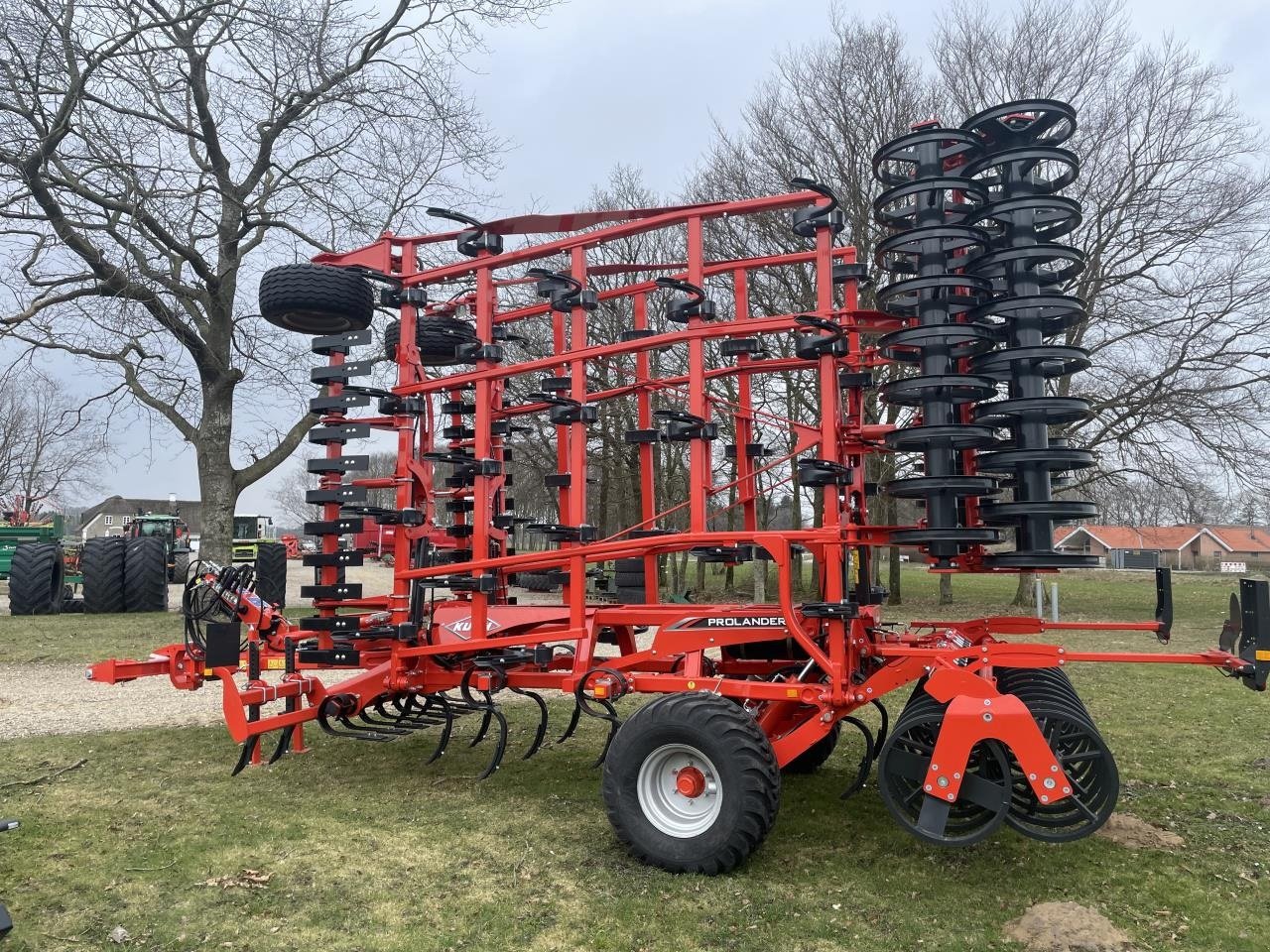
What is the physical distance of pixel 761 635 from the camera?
198 inches

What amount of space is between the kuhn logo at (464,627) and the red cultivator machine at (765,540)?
0.02 m

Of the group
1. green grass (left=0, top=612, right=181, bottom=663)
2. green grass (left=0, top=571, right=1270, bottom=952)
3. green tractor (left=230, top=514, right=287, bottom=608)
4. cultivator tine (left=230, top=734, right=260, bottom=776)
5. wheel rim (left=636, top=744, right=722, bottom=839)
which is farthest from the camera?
green tractor (left=230, top=514, right=287, bottom=608)

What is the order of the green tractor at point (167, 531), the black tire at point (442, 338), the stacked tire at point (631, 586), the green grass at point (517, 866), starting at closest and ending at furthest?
1. the green grass at point (517, 866)
2. the black tire at point (442, 338)
3. the stacked tire at point (631, 586)
4. the green tractor at point (167, 531)

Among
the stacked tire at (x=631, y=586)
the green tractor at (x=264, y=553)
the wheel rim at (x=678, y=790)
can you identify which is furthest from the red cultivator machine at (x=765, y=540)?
the stacked tire at (x=631, y=586)

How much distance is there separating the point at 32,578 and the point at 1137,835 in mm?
18117

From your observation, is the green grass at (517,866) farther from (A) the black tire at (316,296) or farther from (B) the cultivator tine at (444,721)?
(A) the black tire at (316,296)

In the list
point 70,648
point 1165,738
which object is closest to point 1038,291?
point 1165,738

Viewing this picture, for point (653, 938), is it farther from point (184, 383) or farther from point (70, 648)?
point (184, 383)

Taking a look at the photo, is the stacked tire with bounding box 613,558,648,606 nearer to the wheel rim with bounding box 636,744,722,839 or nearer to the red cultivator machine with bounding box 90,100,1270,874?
the red cultivator machine with bounding box 90,100,1270,874

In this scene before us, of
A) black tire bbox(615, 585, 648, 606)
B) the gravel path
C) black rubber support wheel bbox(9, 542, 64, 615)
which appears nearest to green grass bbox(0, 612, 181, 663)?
black rubber support wheel bbox(9, 542, 64, 615)

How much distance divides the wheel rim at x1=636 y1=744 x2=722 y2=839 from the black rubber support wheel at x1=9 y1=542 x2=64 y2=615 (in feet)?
53.8

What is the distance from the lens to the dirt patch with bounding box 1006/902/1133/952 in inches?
143

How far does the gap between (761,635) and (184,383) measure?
602 inches

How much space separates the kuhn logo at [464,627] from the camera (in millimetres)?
5801
